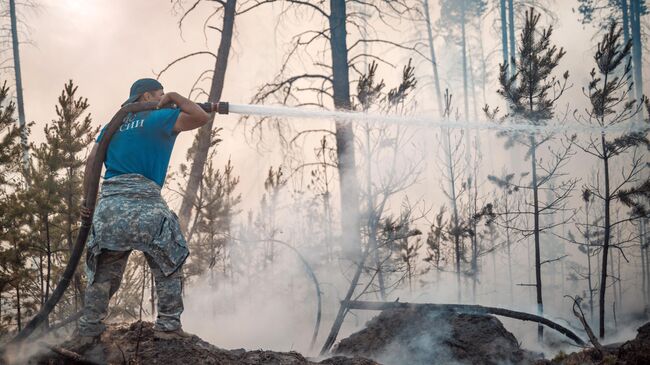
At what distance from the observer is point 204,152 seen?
8930mm

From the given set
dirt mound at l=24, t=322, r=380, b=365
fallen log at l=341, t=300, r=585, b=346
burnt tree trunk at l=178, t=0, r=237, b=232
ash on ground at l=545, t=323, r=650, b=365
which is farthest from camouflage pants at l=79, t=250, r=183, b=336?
burnt tree trunk at l=178, t=0, r=237, b=232

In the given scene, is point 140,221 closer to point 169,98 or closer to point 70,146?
point 169,98

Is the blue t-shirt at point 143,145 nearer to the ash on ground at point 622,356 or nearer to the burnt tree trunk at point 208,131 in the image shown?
the ash on ground at point 622,356

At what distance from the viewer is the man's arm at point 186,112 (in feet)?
13.1

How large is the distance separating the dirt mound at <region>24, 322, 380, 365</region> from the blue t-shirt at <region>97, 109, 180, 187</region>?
119 centimetres

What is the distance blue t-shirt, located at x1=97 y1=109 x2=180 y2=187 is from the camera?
3.92 meters

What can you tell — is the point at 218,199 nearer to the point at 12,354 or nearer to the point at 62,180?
the point at 62,180

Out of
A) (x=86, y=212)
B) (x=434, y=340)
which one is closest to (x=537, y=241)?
(x=434, y=340)

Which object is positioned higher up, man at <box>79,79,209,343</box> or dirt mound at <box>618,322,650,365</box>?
man at <box>79,79,209,343</box>

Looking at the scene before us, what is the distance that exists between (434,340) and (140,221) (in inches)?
139

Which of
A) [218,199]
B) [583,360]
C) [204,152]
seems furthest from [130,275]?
[583,360]

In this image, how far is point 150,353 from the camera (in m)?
3.59

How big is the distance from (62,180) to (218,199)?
18.6 ft

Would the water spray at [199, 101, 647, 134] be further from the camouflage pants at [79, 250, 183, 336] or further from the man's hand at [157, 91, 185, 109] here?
the camouflage pants at [79, 250, 183, 336]
